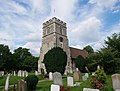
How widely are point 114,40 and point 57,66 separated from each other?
37.2ft

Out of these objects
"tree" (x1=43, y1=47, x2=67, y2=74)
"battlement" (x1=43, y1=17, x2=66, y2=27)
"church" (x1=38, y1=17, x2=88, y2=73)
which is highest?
"battlement" (x1=43, y1=17, x2=66, y2=27)

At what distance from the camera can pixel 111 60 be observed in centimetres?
2230

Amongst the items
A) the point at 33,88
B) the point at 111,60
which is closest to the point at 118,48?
the point at 111,60

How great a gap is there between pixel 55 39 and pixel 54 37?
1.87 ft

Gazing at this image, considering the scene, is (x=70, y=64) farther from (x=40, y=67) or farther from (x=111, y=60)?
(x=111, y=60)

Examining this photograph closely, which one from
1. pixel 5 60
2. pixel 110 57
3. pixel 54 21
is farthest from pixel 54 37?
pixel 110 57

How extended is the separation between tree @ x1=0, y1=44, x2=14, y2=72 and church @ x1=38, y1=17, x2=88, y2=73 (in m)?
8.77

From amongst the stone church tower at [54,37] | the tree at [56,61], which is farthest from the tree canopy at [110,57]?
the stone church tower at [54,37]

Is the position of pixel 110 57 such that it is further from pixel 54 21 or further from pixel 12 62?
pixel 12 62

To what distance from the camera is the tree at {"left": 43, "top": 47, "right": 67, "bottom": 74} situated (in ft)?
101

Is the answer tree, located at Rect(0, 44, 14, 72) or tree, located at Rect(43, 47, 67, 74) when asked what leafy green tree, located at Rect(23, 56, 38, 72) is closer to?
tree, located at Rect(0, 44, 14, 72)

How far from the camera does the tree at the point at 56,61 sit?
30844mm

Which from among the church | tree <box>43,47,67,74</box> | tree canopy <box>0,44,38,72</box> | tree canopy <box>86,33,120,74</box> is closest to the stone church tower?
the church

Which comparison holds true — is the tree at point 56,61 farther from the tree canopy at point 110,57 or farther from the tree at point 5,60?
the tree at point 5,60
